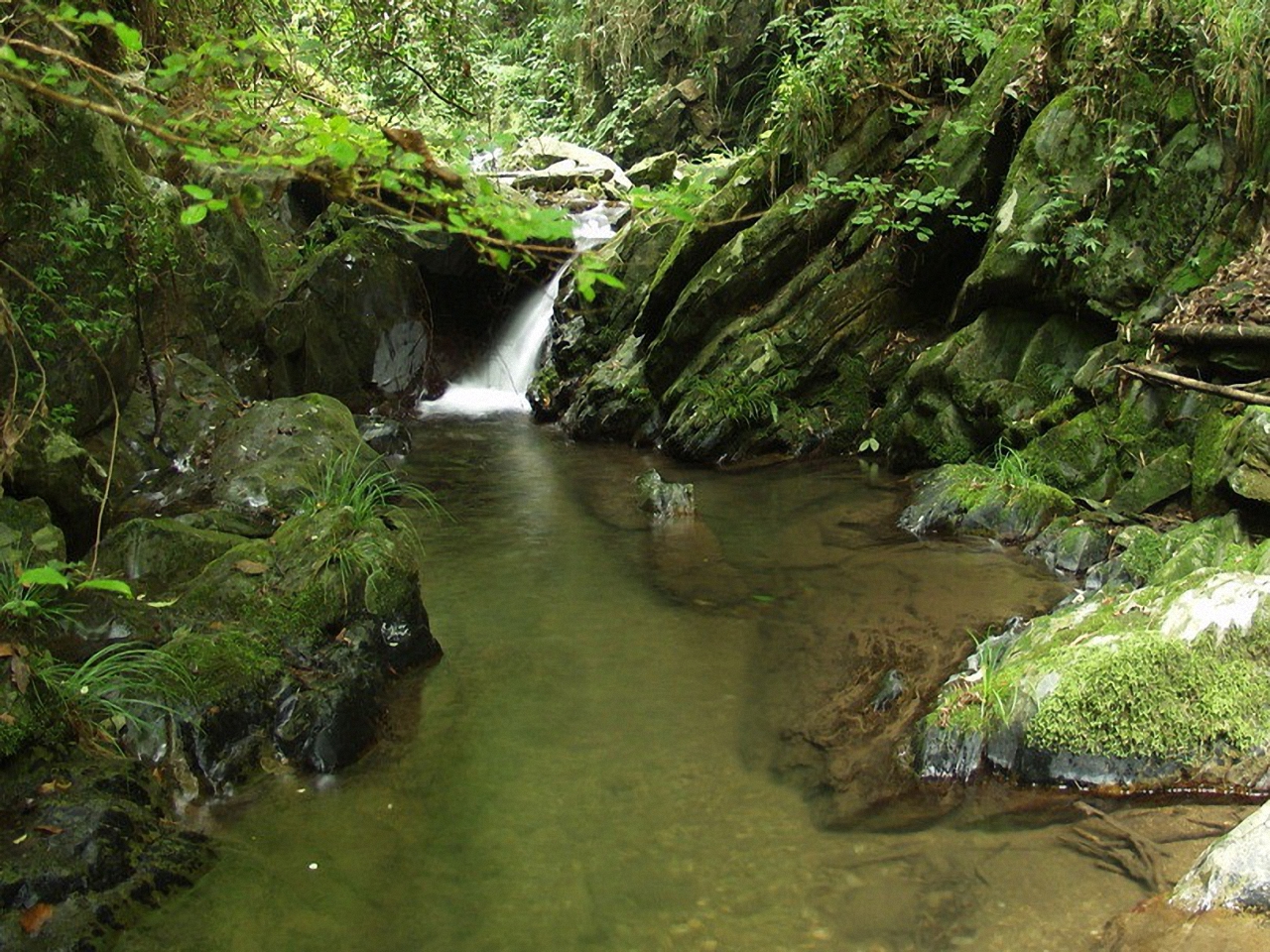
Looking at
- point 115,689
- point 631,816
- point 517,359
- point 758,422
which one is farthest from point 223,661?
point 517,359

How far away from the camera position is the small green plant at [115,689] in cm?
386

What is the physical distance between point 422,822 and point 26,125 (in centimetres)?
498

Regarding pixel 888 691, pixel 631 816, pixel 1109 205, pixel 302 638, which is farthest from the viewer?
pixel 1109 205

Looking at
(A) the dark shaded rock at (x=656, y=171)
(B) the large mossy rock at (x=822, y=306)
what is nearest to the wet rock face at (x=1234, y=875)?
(B) the large mossy rock at (x=822, y=306)

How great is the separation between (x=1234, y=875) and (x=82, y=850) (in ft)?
12.0

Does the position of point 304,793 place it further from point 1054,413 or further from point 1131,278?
point 1131,278

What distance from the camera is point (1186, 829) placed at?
334 centimetres

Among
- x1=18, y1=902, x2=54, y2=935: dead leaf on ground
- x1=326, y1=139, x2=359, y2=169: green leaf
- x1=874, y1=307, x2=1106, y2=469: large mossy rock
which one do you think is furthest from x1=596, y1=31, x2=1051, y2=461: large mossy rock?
x1=326, y1=139, x2=359, y2=169: green leaf

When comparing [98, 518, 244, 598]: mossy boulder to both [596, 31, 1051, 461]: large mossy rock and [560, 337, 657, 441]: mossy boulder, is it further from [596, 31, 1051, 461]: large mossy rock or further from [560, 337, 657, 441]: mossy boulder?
[560, 337, 657, 441]: mossy boulder

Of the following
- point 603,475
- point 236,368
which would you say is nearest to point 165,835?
point 603,475

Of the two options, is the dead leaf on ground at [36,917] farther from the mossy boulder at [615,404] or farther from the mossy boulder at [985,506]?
the mossy boulder at [615,404]

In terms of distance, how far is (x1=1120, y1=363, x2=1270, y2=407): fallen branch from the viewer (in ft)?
19.5

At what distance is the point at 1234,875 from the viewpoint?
278 cm

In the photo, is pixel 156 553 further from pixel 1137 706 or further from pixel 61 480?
pixel 1137 706
